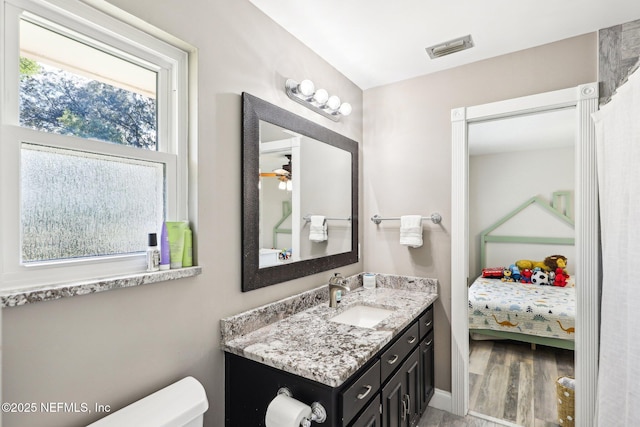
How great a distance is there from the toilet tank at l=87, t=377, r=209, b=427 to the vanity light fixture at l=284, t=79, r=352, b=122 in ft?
5.04

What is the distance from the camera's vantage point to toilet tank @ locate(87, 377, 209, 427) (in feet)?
3.21

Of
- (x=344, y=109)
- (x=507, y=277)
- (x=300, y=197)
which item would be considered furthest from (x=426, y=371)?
(x=507, y=277)

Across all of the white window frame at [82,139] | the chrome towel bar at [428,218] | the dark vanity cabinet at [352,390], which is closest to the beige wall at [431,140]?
the chrome towel bar at [428,218]

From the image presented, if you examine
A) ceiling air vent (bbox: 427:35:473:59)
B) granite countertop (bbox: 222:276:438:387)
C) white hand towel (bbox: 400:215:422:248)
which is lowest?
granite countertop (bbox: 222:276:438:387)

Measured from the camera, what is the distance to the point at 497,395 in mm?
2447

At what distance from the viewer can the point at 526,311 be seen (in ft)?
9.89

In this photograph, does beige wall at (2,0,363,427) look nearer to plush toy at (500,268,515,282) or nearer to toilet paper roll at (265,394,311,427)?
toilet paper roll at (265,394,311,427)

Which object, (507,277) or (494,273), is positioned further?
(494,273)

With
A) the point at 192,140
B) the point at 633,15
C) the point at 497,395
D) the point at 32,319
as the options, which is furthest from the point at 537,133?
the point at 32,319

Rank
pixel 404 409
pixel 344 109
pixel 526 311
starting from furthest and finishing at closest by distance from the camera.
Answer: pixel 526 311 → pixel 344 109 → pixel 404 409

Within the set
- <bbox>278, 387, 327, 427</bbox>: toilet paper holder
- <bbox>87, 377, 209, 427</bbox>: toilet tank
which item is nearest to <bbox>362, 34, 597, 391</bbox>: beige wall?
<bbox>278, 387, 327, 427</bbox>: toilet paper holder

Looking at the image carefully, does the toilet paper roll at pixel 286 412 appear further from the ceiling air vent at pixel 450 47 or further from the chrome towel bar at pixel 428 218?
the ceiling air vent at pixel 450 47

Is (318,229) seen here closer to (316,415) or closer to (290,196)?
(290,196)

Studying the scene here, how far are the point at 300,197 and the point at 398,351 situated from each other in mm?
1014
